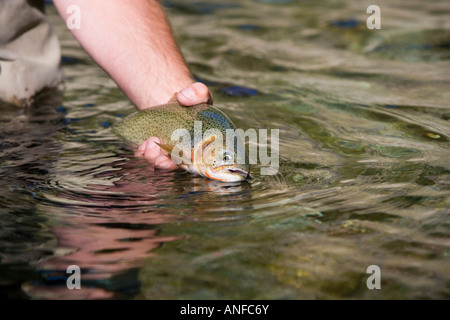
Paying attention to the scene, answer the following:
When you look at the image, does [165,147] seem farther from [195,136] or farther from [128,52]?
[128,52]

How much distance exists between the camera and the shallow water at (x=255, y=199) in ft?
8.14

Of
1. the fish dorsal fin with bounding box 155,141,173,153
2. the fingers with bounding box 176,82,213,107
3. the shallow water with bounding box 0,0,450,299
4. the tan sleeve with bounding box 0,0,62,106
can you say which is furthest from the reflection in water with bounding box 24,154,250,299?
the tan sleeve with bounding box 0,0,62,106

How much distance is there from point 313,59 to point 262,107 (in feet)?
5.36

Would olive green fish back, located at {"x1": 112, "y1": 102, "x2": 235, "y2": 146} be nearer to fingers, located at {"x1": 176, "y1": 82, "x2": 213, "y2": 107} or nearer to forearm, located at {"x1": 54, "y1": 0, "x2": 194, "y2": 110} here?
fingers, located at {"x1": 176, "y1": 82, "x2": 213, "y2": 107}

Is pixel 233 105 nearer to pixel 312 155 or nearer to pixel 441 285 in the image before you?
pixel 312 155

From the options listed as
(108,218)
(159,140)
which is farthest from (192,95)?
(108,218)

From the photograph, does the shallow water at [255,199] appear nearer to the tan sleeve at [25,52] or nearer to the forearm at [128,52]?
the tan sleeve at [25,52]

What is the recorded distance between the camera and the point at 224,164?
3377 millimetres

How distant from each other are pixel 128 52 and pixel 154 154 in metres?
0.78

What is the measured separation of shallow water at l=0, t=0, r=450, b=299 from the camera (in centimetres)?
248

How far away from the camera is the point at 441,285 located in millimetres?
2420

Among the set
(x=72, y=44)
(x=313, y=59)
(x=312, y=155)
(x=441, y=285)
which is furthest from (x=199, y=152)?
(x=72, y=44)

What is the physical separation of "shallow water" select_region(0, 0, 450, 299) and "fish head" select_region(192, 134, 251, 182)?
6 centimetres

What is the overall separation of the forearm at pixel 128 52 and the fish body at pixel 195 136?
20 centimetres
